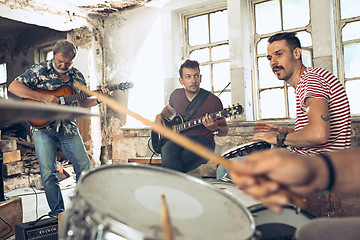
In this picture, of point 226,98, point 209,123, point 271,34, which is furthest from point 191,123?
point 271,34

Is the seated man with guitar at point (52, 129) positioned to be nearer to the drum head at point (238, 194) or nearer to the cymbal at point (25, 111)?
the drum head at point (238, 194)

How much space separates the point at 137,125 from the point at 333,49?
356cm

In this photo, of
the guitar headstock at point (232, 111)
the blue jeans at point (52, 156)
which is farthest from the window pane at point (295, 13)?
the blue jeans at point (52, 156)

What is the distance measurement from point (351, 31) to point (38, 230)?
431 centimetres

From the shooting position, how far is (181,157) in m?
3.10

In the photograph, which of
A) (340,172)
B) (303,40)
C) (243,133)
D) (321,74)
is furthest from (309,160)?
(303,40)

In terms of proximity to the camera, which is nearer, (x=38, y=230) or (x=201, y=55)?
(x=38, y=230)

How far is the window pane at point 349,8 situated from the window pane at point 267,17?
0.83 meters

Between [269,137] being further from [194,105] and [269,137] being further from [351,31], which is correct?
[351,31]

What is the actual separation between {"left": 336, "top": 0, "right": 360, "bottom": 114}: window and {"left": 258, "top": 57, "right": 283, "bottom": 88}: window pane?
3.02 ft

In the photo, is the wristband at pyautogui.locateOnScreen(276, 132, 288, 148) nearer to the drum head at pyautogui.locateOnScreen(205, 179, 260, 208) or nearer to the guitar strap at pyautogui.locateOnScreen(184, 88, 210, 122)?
the drum head at pyautogui.locateOnScreen(205, 179, 260, 208)

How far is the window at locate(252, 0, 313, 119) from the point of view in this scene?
4082 mm

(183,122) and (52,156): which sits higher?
(183,122)

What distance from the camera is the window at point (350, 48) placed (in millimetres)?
3784
